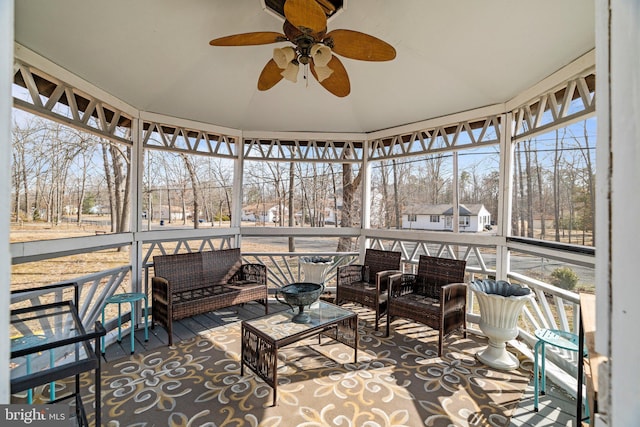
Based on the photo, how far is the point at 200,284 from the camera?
4445 millimetres

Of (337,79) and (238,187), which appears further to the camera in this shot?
(238,187)

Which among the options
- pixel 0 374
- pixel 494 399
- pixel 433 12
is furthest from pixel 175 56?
→ pixel 494 399

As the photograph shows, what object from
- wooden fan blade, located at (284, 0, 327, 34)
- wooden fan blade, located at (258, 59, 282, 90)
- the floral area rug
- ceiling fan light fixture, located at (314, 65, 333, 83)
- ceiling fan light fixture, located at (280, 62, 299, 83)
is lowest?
the floral area rug

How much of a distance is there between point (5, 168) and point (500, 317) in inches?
152

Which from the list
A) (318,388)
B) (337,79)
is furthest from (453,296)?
(337,79)

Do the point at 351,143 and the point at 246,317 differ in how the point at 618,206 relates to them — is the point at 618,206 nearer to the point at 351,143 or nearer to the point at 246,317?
the point at 246,317

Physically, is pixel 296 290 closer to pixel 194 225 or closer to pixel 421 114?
pixel 421 114

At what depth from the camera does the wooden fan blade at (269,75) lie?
9.25 feet

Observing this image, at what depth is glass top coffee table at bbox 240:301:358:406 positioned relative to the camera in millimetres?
2627

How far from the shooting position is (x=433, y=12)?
294 centimetres

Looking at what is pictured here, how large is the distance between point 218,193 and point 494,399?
25.0 feet

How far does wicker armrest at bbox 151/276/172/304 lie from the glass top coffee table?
129 centimetres

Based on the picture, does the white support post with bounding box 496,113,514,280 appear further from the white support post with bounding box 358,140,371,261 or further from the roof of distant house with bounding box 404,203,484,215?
the white support post with bounding box 358,140,371,261

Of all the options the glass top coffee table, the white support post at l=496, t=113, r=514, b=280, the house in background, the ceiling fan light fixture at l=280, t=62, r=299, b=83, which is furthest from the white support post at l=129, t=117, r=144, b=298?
the house in background
